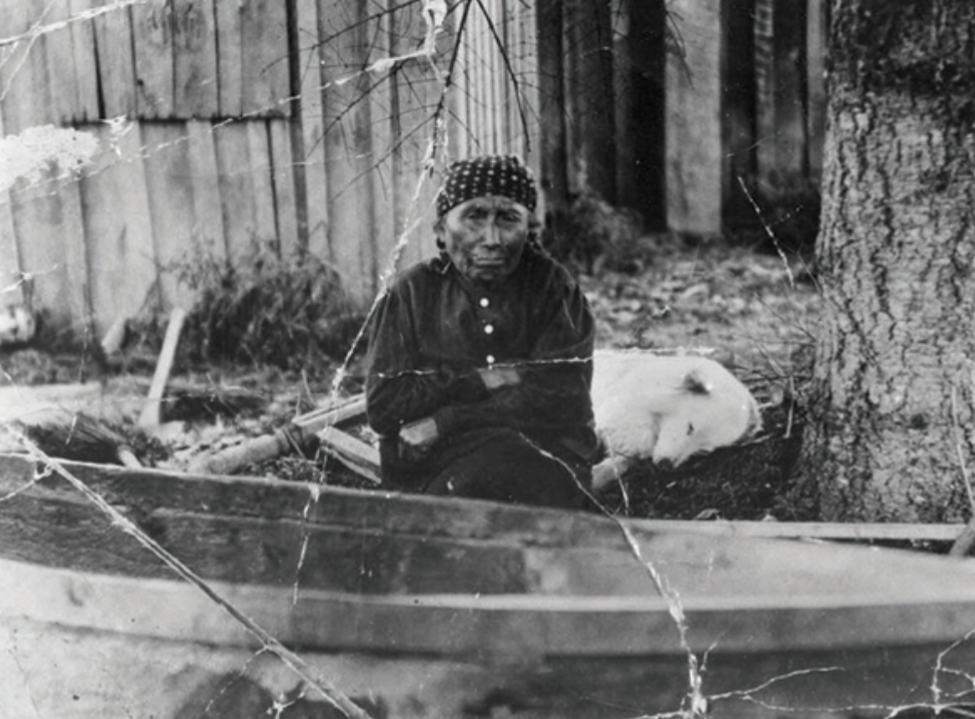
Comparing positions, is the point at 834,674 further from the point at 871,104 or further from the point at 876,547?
the point at 871,104

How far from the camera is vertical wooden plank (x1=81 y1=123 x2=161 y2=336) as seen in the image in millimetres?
2002

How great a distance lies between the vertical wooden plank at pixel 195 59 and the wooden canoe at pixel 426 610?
0.66m

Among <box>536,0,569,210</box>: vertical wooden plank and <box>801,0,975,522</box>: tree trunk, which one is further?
<box>536,0,569,210</box>: vertical wooden plank

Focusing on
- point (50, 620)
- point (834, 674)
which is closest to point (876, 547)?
point (834, 674)

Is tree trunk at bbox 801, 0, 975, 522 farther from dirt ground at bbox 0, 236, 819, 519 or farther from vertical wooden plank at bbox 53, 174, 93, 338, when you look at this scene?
vertical wooden plank at bbox 53, 174, 93, 338

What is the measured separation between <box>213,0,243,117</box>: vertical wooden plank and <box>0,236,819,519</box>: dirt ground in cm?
44

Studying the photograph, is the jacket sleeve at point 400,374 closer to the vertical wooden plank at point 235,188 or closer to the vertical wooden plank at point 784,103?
the vertical wooden plank at point 235,188

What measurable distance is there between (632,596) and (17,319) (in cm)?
120

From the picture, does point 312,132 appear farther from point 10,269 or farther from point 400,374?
point 10,269

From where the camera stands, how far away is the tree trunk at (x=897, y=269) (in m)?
1.85

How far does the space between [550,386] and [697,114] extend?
1.78ft

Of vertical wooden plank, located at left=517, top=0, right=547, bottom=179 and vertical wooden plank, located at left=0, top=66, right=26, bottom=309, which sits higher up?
vertical wooden plank, located at left=517, top=0, right=547, bottom=179

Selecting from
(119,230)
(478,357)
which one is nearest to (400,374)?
(478,357)

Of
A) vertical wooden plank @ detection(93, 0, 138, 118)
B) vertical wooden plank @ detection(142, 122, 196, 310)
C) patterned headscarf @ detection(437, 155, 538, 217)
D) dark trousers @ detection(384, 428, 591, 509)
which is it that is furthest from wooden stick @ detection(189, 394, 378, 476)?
vertical wooden plank @ detection(93, 0, 138, 118)
